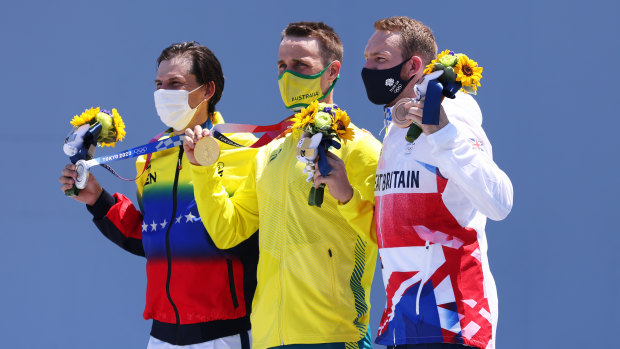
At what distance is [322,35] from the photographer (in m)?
3.63

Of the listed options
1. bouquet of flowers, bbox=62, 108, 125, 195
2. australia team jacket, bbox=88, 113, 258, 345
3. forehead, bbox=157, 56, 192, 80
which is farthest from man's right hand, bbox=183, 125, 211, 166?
bouquet of flowers, bbox=62, 108, 125, 195

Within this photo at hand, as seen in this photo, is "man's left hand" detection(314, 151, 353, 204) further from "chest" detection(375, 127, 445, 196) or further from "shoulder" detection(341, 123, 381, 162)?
"shoulder" detection(341, 123, 381, 162)

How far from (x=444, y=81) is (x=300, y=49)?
1.12m

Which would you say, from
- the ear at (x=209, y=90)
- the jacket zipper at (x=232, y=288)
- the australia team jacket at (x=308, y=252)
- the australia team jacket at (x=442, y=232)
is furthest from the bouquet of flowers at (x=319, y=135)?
the ear at (x=209, y=90)

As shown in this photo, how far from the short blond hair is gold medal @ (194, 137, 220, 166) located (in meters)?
0.83

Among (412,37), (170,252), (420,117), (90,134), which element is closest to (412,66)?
(412,37)

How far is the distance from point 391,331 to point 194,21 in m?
3.81

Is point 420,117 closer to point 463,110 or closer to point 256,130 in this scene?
point 463,110

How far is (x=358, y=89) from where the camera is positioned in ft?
17.8

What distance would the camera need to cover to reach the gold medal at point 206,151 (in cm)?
339

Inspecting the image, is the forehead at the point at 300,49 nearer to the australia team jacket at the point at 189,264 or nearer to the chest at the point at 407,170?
the australia team jacket at the point at 189,264

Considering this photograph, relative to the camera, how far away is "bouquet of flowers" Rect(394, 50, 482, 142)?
253 centimetres

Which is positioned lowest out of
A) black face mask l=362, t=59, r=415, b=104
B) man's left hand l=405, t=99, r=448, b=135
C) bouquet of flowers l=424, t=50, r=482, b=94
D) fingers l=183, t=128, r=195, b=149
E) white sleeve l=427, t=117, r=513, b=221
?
white sleeve l=427, t=117, r=513, b=221

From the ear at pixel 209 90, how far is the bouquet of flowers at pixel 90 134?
44 centimetres
